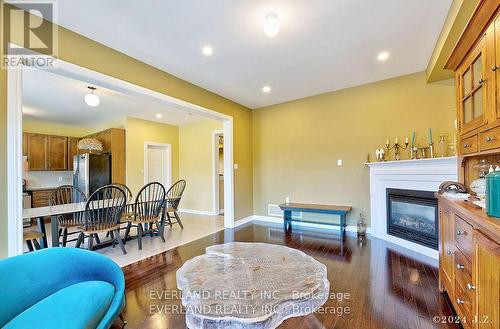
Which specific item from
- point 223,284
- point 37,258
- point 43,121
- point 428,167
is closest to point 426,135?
point 428,167

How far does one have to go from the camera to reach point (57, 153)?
6035 mm

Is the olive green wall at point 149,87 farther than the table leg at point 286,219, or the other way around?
the table leg at point 286,219

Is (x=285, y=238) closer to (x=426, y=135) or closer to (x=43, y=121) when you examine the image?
(x=426, y=135)

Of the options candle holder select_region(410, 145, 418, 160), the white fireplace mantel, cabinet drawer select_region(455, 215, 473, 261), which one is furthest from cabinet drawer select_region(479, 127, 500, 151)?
candle holder select_region(410, 145, 418, 160)

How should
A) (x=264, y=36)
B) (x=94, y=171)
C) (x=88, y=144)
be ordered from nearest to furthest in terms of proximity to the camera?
(x=264, y=36) < (x=88, y=144) < (x=94, y=171)

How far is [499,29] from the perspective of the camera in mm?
1402

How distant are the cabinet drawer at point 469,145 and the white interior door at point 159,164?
6237 mm

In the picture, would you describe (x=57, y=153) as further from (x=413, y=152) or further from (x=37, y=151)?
(x=413, y=152)

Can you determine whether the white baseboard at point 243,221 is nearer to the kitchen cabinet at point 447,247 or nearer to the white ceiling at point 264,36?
the white ceiling at point 264,36

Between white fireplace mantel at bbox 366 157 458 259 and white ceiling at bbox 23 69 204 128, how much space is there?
11.4 ft

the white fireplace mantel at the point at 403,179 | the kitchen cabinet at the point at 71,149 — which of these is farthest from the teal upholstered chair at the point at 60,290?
the kitchen cabinet at the point at 71,149

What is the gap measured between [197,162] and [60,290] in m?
5.13

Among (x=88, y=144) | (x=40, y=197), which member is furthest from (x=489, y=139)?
(x=40, y=197)

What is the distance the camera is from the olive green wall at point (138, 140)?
5703 millimetres
